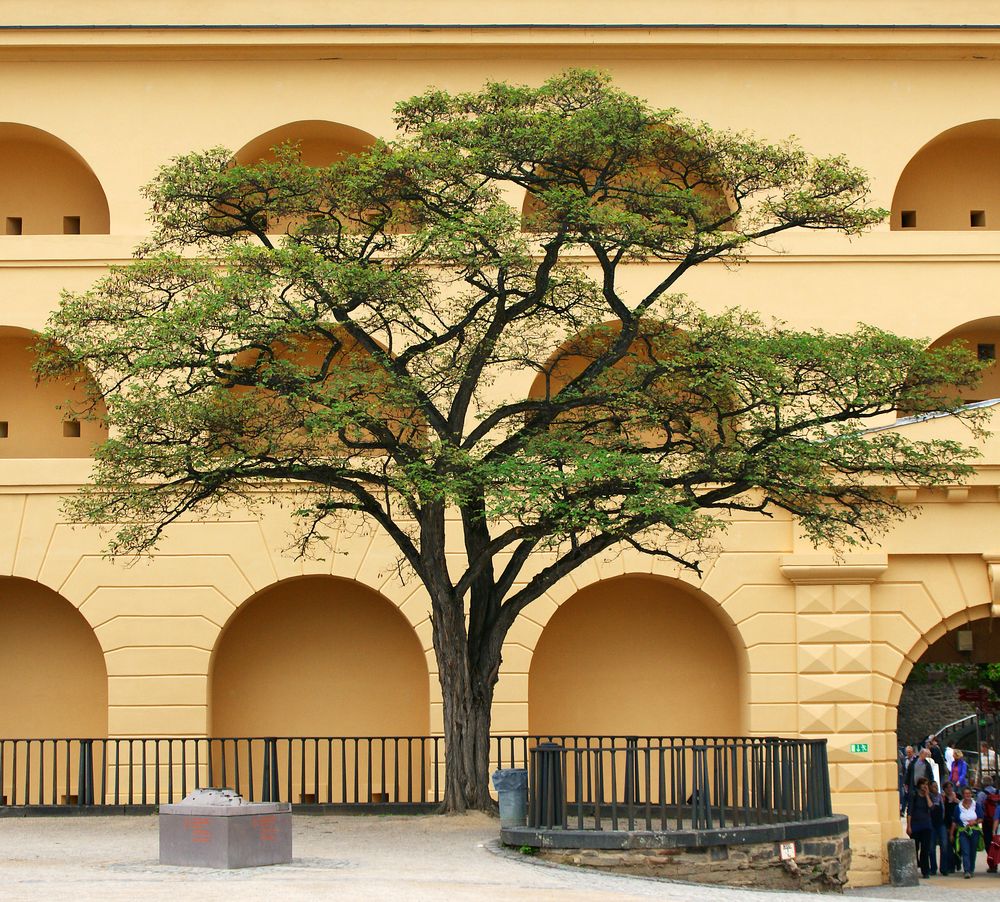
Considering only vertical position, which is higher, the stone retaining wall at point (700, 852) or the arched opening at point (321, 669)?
the arched opening at point (321, 669)

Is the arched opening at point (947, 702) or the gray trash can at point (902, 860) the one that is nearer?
the gray trash can at point (902, 860)

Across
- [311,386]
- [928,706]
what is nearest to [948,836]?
[311,386]

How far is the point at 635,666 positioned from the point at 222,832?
40.4 ft

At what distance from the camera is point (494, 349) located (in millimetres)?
19469

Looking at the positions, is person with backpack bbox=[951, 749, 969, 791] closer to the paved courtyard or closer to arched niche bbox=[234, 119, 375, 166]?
the paved courtyard

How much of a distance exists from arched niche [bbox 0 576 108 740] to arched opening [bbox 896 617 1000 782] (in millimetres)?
17906

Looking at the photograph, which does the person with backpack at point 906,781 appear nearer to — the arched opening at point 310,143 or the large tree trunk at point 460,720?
the large tree trunk at point 460,720

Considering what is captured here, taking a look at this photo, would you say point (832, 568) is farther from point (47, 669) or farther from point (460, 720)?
point (47, 669)

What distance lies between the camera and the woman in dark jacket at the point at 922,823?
23.2 m

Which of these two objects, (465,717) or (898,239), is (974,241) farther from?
(465,717)

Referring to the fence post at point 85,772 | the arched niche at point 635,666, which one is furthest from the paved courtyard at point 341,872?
the arched niche at point 635,666

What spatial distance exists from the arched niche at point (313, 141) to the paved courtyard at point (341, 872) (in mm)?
11667

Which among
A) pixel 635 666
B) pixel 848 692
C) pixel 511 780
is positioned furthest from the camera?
pixel 635 666

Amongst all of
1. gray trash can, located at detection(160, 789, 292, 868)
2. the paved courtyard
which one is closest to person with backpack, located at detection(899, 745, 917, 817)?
the paved courtyard
